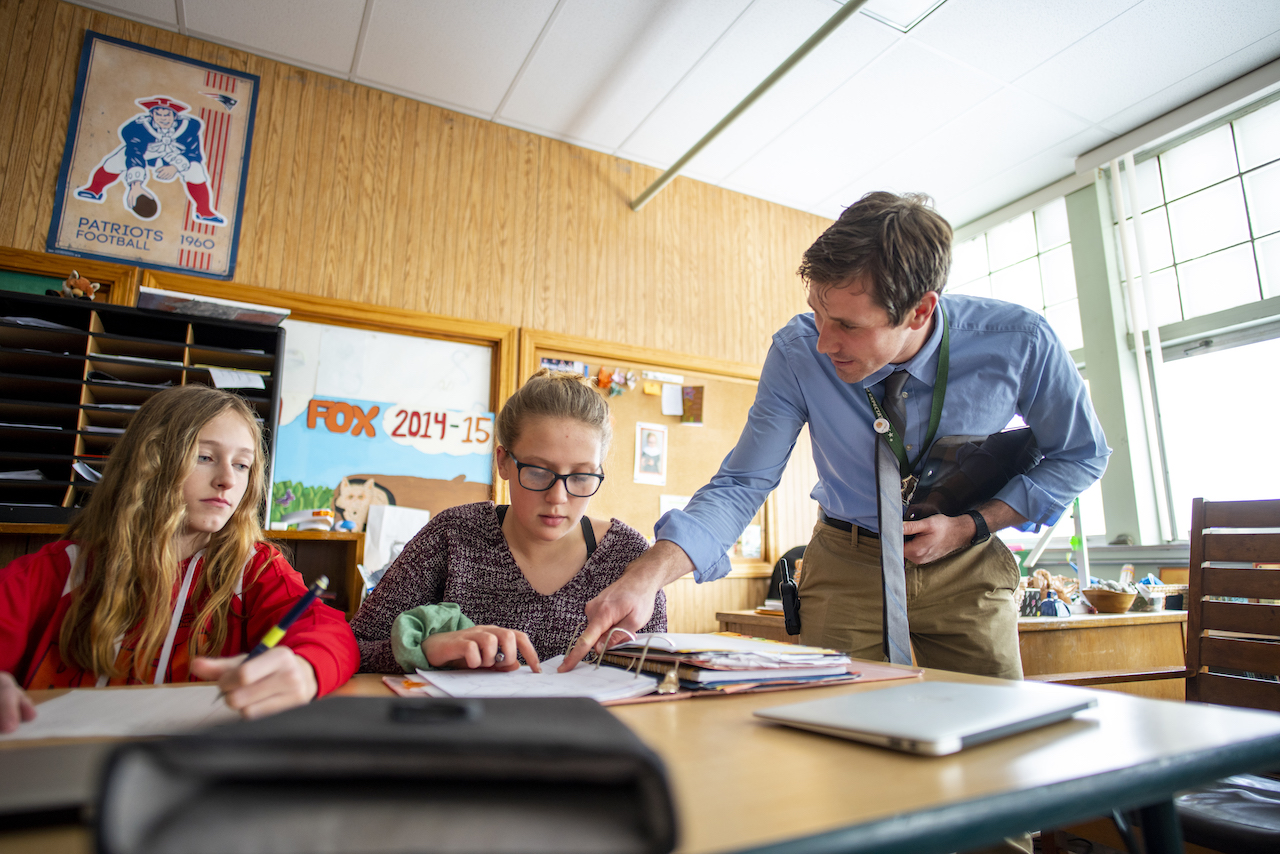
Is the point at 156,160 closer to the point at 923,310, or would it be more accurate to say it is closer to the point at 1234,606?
the point at 923,310

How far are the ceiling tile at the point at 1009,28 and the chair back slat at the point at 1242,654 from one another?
235 cm

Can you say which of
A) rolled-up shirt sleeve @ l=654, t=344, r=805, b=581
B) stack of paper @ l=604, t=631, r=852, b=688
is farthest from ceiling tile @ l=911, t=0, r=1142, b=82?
stack of paper @ l=604, t=631, r=852, b=688

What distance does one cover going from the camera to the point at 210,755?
1.04 ft

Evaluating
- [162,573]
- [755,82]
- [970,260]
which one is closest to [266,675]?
[162,573]

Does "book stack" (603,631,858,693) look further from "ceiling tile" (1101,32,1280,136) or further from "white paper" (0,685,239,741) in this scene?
"ceiling tile" (1101,32,1280,136)

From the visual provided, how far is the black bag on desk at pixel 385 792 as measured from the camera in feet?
1.00

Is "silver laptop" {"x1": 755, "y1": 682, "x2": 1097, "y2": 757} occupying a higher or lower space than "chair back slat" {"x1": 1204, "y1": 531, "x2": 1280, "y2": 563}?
lower

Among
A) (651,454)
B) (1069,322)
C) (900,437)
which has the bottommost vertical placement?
(900,437)

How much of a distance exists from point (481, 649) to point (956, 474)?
0.96 m

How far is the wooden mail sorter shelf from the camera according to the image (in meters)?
2.09

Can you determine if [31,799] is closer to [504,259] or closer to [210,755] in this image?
[210,755]

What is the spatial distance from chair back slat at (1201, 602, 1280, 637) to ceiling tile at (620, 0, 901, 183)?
92.2 inches

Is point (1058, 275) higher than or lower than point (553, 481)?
higher

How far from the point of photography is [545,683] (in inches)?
31.9
